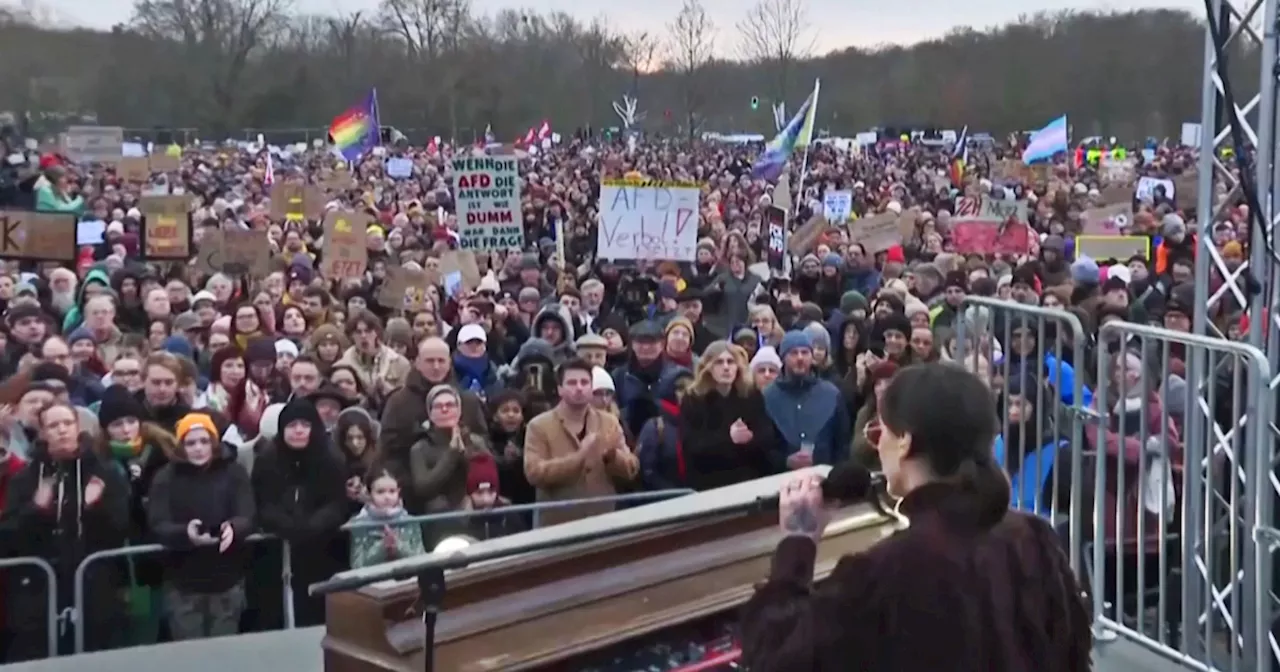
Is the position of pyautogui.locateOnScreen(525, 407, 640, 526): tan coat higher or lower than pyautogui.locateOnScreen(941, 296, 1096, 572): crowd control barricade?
lower

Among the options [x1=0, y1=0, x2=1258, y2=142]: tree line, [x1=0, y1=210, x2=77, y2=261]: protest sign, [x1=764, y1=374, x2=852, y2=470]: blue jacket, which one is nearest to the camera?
[x1=764, y1=374, x2=852, y2=470]: blue jacket

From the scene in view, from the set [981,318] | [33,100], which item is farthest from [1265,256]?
[33,100]

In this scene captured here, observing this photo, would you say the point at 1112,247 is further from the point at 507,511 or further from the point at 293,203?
the point at 507,511

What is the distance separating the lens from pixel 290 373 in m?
8.89

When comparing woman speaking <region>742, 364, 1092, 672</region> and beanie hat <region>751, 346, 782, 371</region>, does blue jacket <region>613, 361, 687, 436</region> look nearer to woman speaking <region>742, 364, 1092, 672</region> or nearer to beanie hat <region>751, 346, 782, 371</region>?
beanie hat <region>751, 346, 782, 371</region>

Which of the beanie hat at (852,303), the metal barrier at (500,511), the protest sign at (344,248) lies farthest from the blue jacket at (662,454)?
the protest sign at (344,248)

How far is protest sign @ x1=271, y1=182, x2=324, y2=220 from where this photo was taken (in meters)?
20.4

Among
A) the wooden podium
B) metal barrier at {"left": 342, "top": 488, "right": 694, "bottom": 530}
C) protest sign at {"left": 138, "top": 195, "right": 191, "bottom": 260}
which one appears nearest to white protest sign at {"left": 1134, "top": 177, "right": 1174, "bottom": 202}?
protest sign at {"left": 138, "top": 195, "right": 191, "bottom": 260}

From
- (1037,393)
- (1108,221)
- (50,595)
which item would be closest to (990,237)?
(1108,221)

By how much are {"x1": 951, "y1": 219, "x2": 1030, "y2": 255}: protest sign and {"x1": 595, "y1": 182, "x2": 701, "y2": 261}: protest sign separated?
11.9ft

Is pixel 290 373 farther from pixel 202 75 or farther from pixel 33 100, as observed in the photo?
pixel 202 75

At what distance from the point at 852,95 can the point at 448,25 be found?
70.2ft

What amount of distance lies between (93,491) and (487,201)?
774 centimetres

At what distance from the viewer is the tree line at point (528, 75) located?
2356 inches
